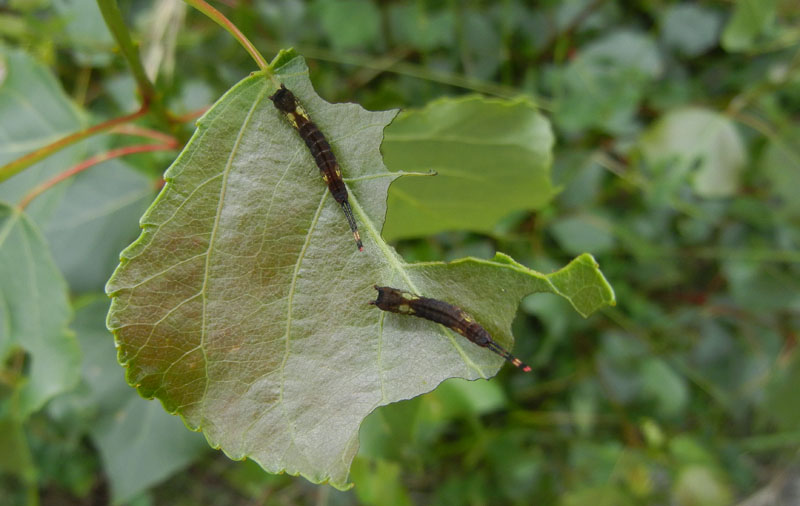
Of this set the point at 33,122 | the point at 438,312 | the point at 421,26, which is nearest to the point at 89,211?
the point at 33,122

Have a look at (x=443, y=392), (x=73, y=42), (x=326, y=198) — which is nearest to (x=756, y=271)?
(x=443, y=392)

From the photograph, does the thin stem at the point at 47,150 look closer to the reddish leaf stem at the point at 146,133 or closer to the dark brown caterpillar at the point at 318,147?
the reddish leaf stem at the point at 146,133

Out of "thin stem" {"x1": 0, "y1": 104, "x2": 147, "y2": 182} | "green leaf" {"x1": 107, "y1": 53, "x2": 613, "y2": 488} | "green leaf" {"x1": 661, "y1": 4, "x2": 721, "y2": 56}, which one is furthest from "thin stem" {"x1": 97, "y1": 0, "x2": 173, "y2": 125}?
"green leaf" {"x1": 661, "y1": 4, "x2": 721, "y2": 56}

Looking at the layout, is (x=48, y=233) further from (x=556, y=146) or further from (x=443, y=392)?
(x=556, y=146)

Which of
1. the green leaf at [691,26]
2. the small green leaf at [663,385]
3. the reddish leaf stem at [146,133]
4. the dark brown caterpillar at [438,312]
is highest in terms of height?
the reddish leaf stem at [146,133]

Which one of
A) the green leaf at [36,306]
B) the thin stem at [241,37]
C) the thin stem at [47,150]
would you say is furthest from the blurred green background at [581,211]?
the thin stem at [241,37]

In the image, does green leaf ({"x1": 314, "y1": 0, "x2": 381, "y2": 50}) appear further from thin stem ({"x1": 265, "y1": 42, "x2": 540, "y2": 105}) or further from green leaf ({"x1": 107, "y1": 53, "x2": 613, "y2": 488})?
green leaf ({"x1": 107, "y1": 53, "x2": 613, "y2": 488})
